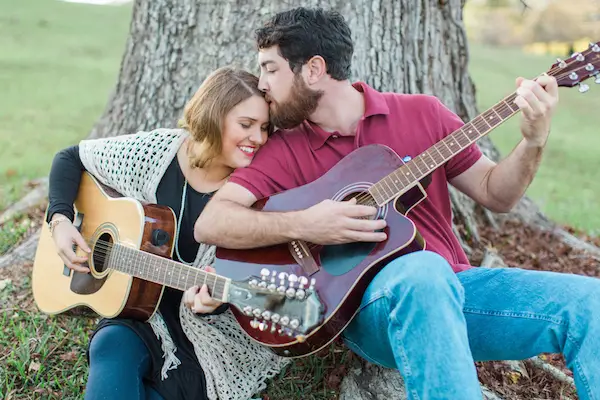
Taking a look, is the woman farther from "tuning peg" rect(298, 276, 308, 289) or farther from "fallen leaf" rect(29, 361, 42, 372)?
"fallen leaf" rect(29, 361, 42, 372)

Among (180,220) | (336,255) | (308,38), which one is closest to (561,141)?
(308,38)

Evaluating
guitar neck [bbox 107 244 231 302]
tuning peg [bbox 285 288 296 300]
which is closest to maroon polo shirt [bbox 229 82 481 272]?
guitar neck [bbox 107 244 231 302]

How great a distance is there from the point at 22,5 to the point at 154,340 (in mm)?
17664

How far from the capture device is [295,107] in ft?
9.18

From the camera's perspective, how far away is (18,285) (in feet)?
12.2

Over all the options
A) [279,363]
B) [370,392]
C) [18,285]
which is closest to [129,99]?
[18,285]

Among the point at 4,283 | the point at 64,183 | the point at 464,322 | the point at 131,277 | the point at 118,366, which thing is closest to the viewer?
the point at 464,322

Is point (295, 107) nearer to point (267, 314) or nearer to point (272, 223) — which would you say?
point (272, 223)

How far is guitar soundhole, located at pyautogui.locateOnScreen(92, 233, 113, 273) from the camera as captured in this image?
290 centimetres

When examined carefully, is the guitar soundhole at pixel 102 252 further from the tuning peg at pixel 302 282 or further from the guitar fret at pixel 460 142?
the guitar fret at pixel 460 142

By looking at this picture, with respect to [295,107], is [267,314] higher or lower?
lower

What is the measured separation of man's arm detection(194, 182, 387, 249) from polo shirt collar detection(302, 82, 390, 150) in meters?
0.38

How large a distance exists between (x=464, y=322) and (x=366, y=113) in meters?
1.04

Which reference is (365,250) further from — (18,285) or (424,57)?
(18,285)
